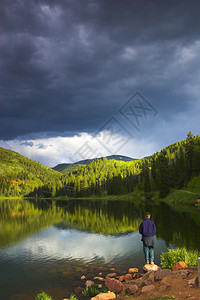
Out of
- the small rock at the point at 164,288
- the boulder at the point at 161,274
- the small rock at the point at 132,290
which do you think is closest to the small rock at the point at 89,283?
the small rock at the point at 132,290

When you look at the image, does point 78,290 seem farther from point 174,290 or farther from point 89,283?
point 174,290

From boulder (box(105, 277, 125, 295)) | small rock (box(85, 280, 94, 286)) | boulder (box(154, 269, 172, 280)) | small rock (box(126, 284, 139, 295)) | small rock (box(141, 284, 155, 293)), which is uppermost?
boulder (box(154, 269, 172, 280))

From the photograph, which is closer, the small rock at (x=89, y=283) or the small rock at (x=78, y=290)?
the small rock at (x=78, y=290)

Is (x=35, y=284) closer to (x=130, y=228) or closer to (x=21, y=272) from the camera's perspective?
(x=21, y=272)

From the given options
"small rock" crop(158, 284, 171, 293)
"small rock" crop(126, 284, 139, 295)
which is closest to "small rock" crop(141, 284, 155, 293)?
"small rock" crop(158, 284, 171, 293)

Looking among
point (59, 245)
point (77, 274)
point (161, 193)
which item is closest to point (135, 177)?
point (161, 193)

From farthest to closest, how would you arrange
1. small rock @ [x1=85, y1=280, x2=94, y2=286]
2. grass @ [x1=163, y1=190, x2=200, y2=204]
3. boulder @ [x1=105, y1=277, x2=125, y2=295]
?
grass @ [x1=163, y1=190, x2=200, y2=204] → small rock @ [x1=85, y1=280, x2=94, y2=286] → boulder @ [x1=105, y1=277, x2=125, y2=295]

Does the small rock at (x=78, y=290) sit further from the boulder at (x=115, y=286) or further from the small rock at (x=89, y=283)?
the boulder at (x=115, y=286)

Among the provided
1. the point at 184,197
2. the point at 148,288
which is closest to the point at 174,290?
the point at 148,288

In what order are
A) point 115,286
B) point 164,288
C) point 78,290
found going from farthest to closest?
point 78,290 → point 115,286 → point 164,288

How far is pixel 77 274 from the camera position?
1917 cm

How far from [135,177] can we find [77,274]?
547ft

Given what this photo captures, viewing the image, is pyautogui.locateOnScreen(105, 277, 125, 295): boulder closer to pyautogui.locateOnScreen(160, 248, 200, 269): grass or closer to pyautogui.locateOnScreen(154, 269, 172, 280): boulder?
pyautogui.locateOnScreen(154, 269, 172, 280): boulder

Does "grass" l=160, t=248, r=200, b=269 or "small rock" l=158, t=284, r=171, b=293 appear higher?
"small rock" l=158, t=284, r=171, b=293
